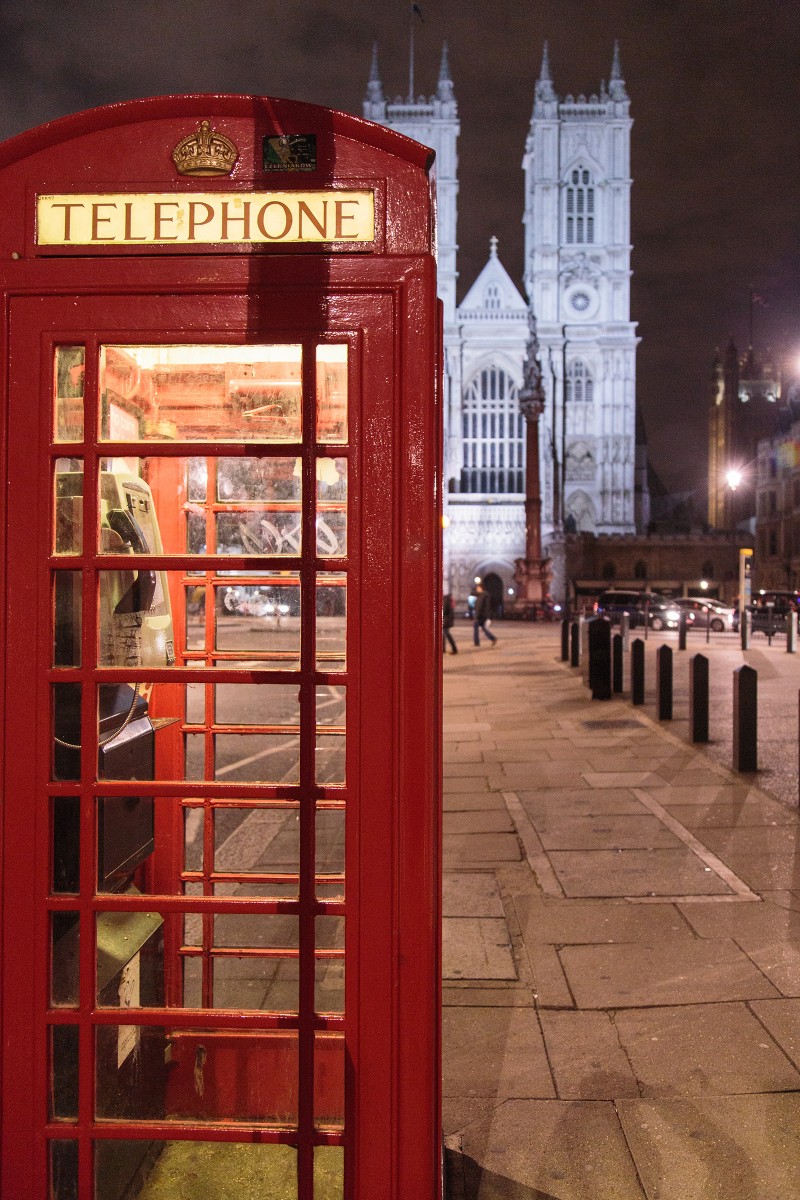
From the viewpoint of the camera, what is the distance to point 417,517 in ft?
5.51

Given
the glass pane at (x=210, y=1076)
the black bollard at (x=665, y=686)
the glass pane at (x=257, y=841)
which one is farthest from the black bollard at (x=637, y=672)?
the glass pane at (x=210, y=1076)

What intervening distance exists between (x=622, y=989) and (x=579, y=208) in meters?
69.0

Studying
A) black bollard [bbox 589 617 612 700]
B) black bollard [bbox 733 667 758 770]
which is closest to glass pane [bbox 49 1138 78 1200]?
black bollard [bbox 733 667 758 770]

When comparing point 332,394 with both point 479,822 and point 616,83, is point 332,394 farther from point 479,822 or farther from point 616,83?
point 616,83

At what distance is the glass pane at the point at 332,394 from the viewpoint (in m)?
1.80

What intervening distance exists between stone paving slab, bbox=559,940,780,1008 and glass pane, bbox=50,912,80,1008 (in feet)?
6.80

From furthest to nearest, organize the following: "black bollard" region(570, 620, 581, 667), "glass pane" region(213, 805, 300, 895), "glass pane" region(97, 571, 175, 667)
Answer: "black bollard" region(570, 620, 581, 667), "glass pane" region(213, 805, 300, 895), "glass pane" region(97, 571, 175, 667)

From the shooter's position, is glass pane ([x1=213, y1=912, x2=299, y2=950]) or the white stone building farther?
the white stone building

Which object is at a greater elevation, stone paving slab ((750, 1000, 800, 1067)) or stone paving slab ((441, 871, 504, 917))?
stone paving slab ((750, 1000, 800, 1067))

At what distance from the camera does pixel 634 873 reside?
4.63m

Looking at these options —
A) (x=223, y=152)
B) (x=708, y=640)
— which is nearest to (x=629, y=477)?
(x=708, y=640)

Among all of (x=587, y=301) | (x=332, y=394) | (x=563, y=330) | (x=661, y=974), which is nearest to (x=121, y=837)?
(x=332, y=394)

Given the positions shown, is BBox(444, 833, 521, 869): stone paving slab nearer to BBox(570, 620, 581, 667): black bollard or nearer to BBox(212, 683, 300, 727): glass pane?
BBox(212, 683, 300, 727): glass pane

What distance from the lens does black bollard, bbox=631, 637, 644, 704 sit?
1032cm
